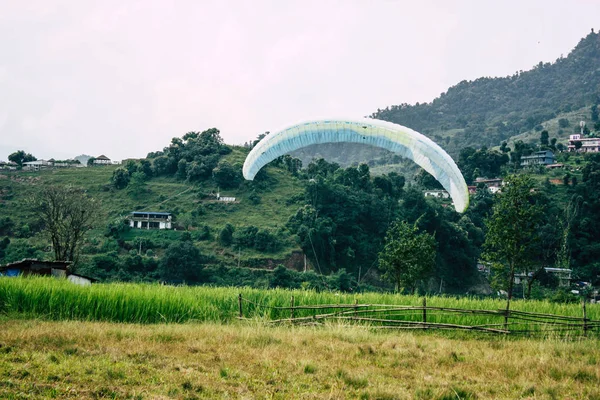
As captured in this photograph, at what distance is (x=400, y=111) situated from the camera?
168 metres

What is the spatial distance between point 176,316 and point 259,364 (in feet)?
17.4

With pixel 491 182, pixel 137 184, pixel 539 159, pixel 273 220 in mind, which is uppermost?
pixel 539 159

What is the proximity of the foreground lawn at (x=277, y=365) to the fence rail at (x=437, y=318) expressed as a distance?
1072mm

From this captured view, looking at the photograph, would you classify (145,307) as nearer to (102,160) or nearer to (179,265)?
(179,265)

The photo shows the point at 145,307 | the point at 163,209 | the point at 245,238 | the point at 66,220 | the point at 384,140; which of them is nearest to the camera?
the point at 145,307

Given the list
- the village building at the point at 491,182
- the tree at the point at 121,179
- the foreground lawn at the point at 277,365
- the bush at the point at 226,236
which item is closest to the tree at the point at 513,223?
the foreground lawn at the point at 277,365

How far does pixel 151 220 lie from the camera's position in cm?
4997

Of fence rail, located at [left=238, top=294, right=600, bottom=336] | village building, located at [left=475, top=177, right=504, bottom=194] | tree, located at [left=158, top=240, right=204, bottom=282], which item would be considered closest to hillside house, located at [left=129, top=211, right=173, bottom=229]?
tree, located at [left=158, top=240, right=204, bottom=282]

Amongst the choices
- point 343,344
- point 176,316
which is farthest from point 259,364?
point 176,316

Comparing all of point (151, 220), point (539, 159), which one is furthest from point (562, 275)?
point (151, 220)

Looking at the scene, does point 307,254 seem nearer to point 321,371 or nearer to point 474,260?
point 474,260

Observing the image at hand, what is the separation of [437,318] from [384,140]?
275 inches

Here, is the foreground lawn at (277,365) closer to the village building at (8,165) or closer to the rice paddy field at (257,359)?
the rice paddy field at (257,359)

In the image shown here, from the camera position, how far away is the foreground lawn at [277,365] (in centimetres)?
591
